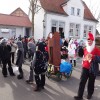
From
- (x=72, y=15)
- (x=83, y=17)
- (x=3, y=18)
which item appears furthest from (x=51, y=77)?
(x=83, y=17)

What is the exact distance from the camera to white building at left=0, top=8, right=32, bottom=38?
28.2 m

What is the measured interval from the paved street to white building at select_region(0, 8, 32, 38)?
17961mm

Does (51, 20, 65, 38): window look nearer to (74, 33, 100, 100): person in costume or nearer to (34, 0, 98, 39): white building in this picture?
(34, 0, 98, 39): white building

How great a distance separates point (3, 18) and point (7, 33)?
8.60ft

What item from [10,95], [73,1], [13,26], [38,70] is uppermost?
[73,1]

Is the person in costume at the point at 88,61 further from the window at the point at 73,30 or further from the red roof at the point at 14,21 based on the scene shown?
the window at the point at 73,30

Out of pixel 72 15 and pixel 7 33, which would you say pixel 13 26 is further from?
pixel 72 15

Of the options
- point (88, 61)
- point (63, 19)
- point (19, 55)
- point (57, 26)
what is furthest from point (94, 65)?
point (63, 19)

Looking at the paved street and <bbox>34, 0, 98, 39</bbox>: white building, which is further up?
<bbox>34, 0, 98, 39</bbox>: white building

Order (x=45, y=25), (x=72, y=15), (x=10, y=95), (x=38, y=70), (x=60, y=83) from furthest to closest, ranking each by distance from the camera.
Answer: (x=72, y=15) → (x=45, y=25) → (x=60, y=83) → (x=38, y=70) → (x=10, y=95)

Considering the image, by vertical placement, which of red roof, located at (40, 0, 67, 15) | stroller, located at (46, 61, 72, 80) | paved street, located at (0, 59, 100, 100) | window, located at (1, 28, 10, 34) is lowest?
paved street, located at (0, 59, 100, 100)

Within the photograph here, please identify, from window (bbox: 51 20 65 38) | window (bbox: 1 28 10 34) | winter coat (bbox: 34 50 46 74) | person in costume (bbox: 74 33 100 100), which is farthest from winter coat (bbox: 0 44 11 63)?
window (bbox: 51 20 65 38)

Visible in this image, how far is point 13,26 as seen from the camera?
2970 centimetres

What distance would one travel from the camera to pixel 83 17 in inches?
1463
